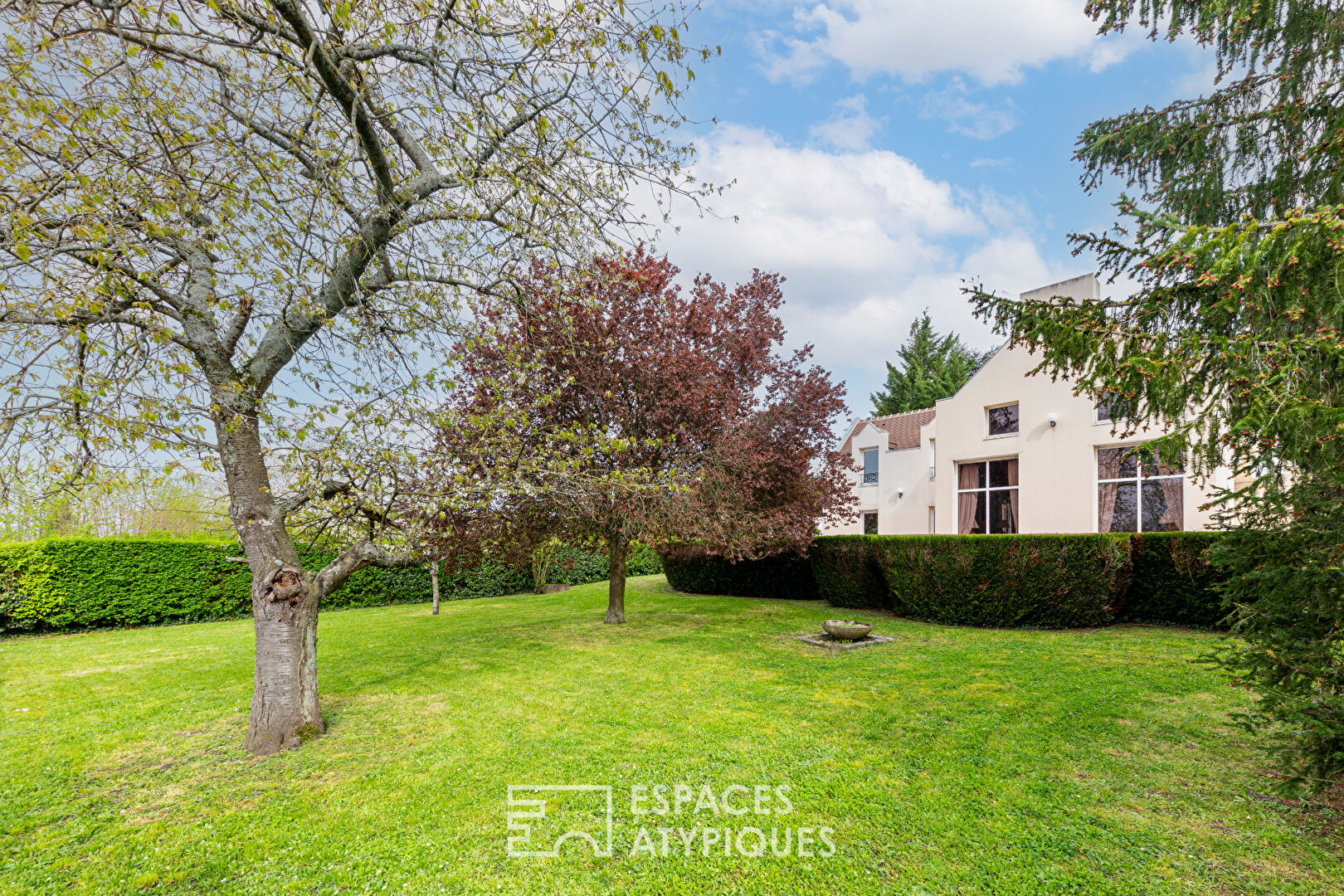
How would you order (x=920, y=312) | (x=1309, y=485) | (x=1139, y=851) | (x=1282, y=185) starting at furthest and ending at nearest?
(x=920, y=312)
(x=1282, y=185)
(x=1309, y=485)
(x=1139, y=851)

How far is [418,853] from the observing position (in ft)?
10.8

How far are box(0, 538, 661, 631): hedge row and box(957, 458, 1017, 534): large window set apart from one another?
34.9 ft

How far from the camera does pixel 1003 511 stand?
1540 centimetres

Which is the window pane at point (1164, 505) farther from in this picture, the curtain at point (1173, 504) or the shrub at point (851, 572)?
the shrub at point (851, 572)

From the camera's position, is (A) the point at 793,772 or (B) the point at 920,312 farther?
(B) the point at 920,312

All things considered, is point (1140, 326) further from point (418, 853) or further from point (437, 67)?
point (418, 853)

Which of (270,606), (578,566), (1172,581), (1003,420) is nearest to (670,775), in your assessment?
(270,606)

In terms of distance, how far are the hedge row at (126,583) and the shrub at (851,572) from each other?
5.35 metres

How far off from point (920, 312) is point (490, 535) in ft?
113

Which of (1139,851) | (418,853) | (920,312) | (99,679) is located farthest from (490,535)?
(920,312)

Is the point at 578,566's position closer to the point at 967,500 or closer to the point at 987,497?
the point at 967,500

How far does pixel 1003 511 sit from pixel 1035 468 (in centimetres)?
153

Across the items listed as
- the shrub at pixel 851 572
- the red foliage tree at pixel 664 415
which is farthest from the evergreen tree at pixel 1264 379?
the shrub at pixel 851 572
